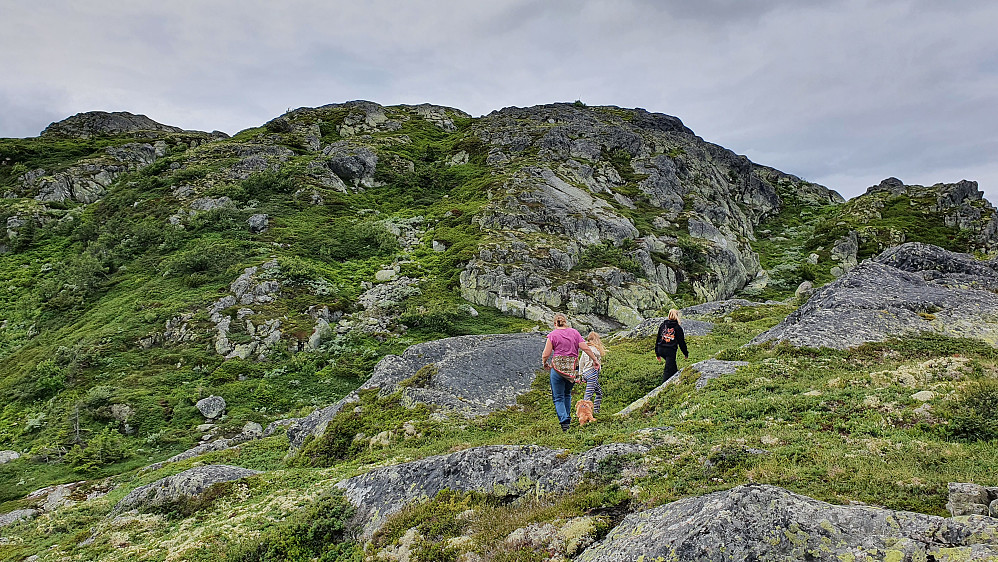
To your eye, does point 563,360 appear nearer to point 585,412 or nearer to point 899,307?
point 585,412

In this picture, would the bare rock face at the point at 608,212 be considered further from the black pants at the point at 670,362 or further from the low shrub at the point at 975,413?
the low shrub at the point at 975,413

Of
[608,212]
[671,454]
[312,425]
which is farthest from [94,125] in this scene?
[671,454]

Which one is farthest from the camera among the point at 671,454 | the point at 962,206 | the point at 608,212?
the point at 962,206

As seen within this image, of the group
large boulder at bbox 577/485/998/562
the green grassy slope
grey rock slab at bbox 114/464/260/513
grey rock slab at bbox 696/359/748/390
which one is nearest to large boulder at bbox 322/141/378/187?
the green grassy slope

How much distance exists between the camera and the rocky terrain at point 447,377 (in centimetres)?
802

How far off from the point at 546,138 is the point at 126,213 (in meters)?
79.8

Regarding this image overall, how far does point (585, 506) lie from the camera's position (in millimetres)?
8484

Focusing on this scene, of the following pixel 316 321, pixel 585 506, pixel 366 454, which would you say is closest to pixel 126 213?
pixel 316 321

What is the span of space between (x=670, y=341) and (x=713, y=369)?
7.71 feet

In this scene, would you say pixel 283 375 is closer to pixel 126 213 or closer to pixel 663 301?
pixel 663 301

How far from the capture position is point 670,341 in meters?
19.4

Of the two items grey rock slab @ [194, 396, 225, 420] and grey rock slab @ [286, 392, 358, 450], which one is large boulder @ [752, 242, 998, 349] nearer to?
grey rock slab @ [286, 392, 358, 450]

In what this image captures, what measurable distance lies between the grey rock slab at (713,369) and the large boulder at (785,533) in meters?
9.99

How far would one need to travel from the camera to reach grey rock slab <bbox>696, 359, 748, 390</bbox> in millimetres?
16469
